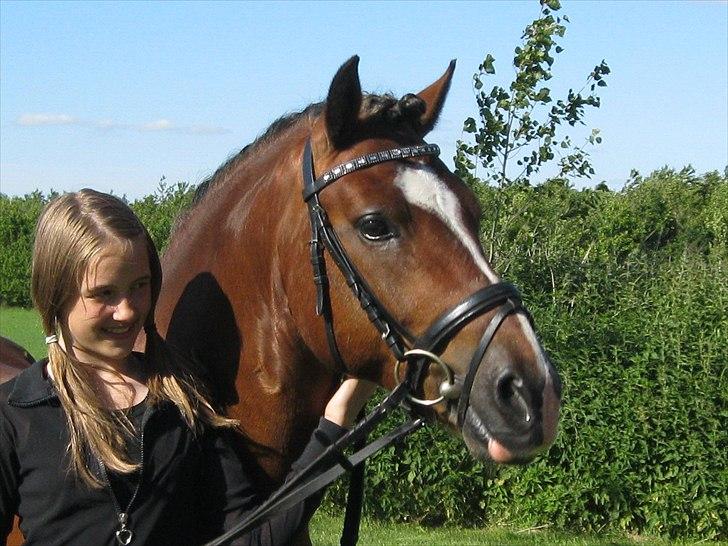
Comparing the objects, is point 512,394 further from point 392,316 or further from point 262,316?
point 262,316

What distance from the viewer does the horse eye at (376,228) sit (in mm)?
2387

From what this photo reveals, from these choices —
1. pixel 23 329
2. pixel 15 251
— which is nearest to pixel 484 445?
pixel 23 329


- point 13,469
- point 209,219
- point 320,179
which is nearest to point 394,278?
point 320,179

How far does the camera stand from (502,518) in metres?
7.62

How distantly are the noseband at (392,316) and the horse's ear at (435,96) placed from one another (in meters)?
0.29

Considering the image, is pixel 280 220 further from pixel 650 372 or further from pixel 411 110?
pixel 650 372

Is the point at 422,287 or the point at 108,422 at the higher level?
the point at 422,287

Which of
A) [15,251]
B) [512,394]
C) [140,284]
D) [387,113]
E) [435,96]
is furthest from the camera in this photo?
[15,251]

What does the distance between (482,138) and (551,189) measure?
91 centimetres

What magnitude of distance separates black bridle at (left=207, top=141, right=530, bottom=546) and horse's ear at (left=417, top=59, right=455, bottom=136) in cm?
31

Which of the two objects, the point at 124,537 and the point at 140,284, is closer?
the point at 124,537

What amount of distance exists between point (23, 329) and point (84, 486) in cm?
1954

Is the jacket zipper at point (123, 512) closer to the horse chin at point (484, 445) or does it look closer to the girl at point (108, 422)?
the girl at point (108, 422)

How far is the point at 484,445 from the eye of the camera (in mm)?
2209
